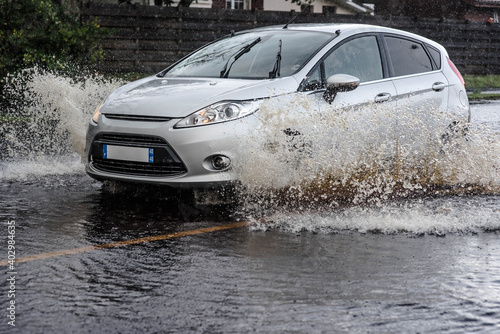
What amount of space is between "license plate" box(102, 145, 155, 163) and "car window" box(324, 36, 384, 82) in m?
2.04

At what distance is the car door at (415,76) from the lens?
26.3ft

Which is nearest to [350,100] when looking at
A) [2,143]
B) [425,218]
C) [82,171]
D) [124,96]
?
[425,218]

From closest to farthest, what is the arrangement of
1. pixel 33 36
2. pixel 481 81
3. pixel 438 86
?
pixel 438 86 < pixel 33 36 < pixel 481 81

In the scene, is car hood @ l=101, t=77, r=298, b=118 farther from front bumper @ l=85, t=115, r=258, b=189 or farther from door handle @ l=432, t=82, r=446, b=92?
door handle @ l=432, t=82, r=446, b=92

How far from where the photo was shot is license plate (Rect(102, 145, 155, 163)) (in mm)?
6453

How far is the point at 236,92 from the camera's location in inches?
262

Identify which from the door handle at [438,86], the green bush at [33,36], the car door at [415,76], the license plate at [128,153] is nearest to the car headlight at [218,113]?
A: the license plate at [128,153]

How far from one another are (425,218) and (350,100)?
1.49 metres

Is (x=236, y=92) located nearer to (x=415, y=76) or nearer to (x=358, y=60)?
(x=358, y=60)

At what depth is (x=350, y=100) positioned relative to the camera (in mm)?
7262

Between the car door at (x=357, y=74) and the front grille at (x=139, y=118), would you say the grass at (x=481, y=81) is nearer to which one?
the car door at (x=357, y=74)

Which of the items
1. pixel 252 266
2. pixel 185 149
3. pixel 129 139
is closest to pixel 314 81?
pixel 185 149

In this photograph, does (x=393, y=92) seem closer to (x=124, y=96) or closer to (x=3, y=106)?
(x=124, y=96)

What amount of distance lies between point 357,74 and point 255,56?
1070 millimetres
